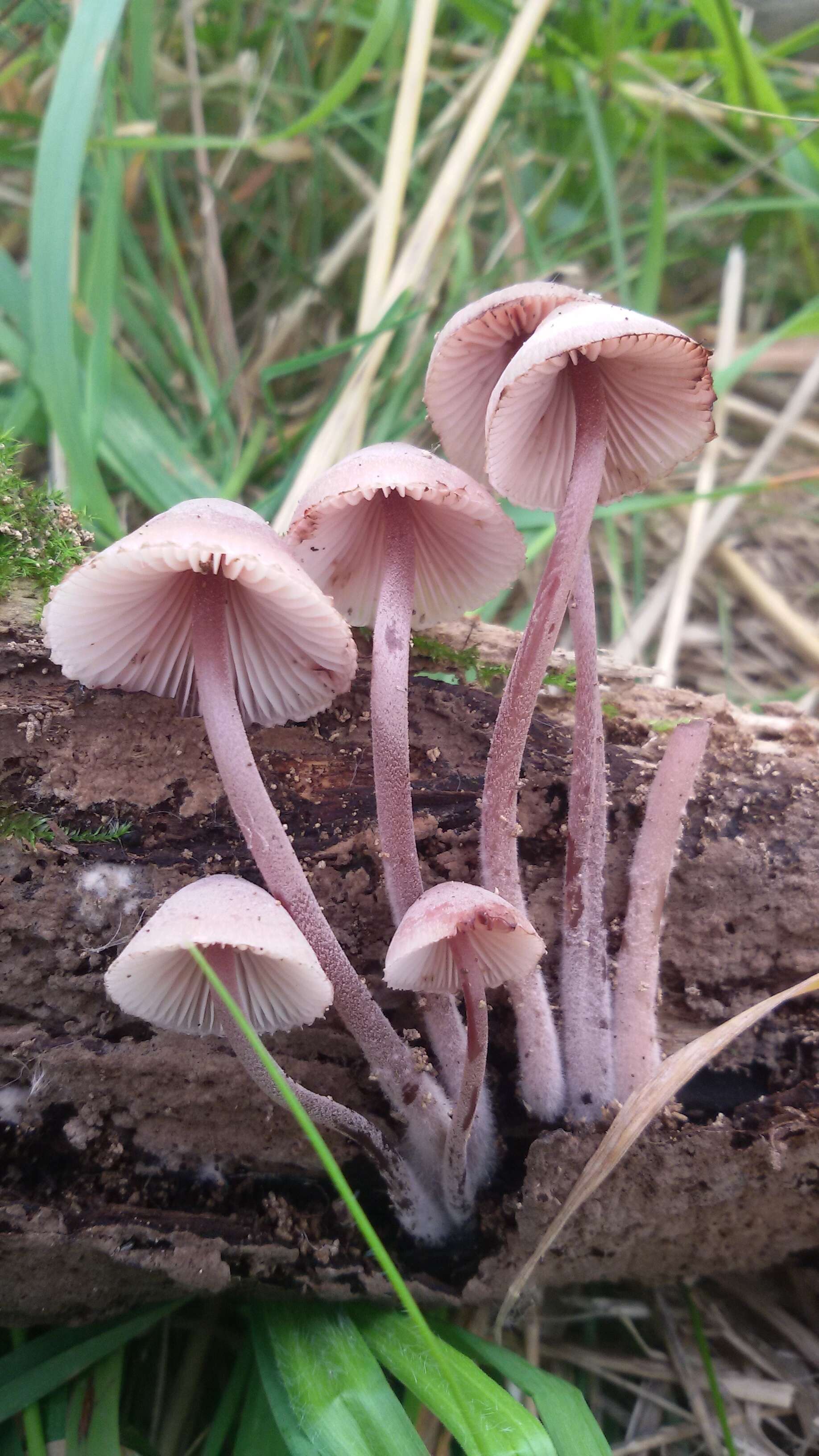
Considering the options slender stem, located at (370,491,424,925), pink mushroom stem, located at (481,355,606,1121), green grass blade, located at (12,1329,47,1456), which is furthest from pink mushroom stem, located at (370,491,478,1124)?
green grass blade, located at (12,1329,47,1456)

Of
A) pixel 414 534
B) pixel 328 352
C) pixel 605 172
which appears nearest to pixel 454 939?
pixel 414 534

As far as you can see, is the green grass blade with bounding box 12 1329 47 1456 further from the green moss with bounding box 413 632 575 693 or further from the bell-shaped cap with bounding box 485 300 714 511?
the bell-shaped cap with bounding box 485 300 714 511

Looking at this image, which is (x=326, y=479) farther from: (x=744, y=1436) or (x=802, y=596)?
(x=802, y=596)

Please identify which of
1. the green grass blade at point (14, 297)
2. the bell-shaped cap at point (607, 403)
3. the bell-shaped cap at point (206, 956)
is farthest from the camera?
the green grass blade at point (14, 297)

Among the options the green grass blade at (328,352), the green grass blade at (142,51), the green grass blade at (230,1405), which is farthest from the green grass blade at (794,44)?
the green grass blade at (230,1405)

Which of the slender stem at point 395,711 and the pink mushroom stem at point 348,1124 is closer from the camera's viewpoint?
the pink mushroom stem at point 348,1124

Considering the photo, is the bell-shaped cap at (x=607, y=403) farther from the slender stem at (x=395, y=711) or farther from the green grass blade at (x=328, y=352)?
the green grass blade at (x=328, y=352)
